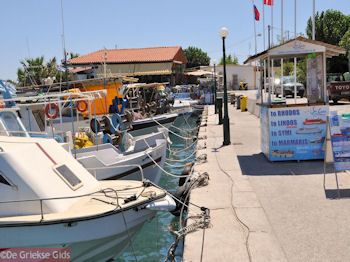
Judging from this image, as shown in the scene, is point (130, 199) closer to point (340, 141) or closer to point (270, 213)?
point (270, 213)

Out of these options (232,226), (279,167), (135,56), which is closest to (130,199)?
(232,226)

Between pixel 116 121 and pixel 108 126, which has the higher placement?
pixel 116 121

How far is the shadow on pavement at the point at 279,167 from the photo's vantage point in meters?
9.62

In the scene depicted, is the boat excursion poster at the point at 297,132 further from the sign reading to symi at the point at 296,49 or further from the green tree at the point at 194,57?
Result: the green tree at the point at 194,57

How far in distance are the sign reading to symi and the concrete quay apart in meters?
3.19

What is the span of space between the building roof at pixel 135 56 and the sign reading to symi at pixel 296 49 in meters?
36.8

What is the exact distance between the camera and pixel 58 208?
6.41 metres

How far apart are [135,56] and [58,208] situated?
1756 inches

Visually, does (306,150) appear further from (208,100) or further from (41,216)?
(208,100)

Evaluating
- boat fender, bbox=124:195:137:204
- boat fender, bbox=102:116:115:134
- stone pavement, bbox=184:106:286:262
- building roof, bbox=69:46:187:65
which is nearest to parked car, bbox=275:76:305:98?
building roof, bbox=69:46:187:65

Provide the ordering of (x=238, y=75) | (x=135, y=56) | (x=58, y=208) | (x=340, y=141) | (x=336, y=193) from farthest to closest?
(x=238, y=75), (x=135, y=56), (x=340, y=141), (x=336, y=193), (x=58, y=208)

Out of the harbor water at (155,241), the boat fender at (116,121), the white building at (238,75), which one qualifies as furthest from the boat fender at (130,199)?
the white building at (238,75)

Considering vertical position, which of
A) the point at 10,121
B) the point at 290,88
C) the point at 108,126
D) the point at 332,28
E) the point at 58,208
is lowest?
the point at 58,208

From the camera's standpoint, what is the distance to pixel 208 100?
40.2 m
